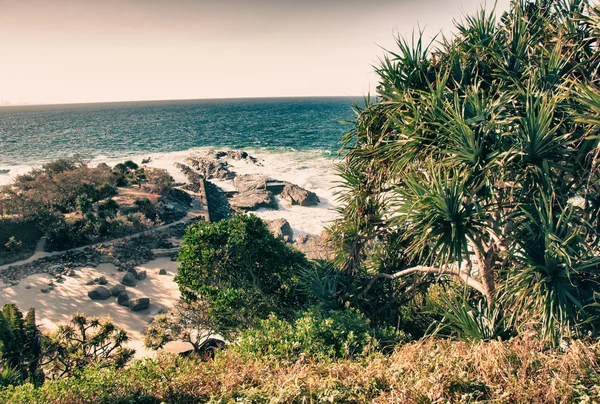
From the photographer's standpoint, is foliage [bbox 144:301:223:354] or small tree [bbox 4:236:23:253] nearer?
foliage [bbox 144:301:223:354]

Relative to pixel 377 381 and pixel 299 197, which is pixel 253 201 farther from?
pixel 377 381

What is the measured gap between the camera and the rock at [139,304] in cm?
1405

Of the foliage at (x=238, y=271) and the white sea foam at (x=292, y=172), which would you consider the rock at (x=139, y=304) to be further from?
the white sea foam at (x=292, y=172)

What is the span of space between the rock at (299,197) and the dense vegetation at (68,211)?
8251 mm

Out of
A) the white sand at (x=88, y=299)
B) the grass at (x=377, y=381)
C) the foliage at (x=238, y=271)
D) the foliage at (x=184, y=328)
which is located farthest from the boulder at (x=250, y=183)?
the grass at (x=377, y=381)

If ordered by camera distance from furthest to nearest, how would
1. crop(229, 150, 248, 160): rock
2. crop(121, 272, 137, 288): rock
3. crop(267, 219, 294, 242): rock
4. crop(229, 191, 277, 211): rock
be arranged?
1. crop(229, 150, 248, 160): rock
2. crop(229, 191, 277, 211): rock
3. crop(267, 219, 294, 242): rock
4. crop(121, 272, 137, 288): rock

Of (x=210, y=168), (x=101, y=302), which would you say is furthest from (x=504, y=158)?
(x=210, y=168)

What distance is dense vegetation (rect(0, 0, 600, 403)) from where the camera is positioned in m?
4.29

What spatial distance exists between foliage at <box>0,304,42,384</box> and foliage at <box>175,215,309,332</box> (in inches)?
140

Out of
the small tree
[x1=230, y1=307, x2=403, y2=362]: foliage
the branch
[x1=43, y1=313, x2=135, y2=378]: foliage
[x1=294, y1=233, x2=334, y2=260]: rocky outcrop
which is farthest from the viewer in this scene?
[x1=294, y1=233, x2=334, y2=260]: rocky outcrop

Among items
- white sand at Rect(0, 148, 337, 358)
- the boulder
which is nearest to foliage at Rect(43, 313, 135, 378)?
white sand at Rect(0, 148, 337, 358)

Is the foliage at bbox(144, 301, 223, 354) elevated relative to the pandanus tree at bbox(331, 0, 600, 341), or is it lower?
lower

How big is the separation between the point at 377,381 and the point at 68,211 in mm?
26791

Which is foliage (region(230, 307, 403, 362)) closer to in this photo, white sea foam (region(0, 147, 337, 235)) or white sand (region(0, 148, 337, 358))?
white sand (region(0, 148, 337, 358))
